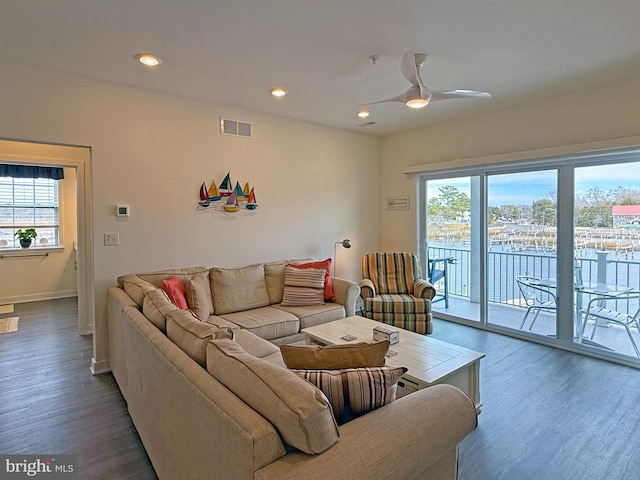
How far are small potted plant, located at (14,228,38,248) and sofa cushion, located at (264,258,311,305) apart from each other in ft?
15.6

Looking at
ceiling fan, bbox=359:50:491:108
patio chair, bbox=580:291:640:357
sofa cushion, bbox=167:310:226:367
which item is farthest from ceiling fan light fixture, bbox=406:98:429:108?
patio chair, bbox=580:291:640:357

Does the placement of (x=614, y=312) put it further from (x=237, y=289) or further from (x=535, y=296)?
(x=237, y=289)

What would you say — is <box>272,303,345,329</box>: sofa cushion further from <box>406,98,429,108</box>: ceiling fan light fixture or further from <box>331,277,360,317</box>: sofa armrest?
<box>406,98,429,108</box>: ceiling fan light fixture

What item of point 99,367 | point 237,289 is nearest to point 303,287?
point 237,289

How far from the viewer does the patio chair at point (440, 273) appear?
5.16 m

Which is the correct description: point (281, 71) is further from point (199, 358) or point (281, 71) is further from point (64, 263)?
point (64, 263)

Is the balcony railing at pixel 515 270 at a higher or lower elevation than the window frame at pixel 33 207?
lower

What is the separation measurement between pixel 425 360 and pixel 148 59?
3079 millimetres

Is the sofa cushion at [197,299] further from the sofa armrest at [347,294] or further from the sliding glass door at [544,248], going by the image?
the sliding glass door at [544,248]

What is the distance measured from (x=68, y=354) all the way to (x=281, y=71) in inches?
142

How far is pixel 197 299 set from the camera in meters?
3.29

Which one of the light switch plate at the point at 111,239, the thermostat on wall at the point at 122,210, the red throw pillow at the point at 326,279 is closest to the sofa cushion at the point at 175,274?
the light switch plate at the point at 111,239

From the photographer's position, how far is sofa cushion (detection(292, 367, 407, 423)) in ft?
4.50

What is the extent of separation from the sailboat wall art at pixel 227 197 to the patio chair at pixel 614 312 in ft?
12.6
